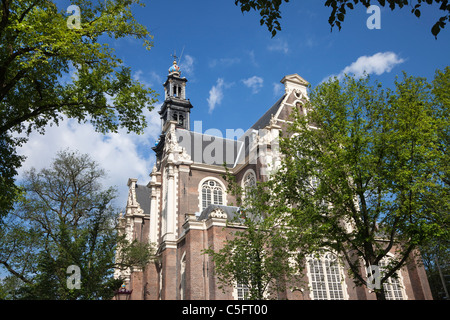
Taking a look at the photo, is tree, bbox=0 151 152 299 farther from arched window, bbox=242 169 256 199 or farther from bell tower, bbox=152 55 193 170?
bell tower, bbox=152 55 193 170

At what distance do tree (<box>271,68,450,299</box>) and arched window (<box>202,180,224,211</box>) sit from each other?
58.5ft

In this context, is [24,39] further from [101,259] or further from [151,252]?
[151,252]

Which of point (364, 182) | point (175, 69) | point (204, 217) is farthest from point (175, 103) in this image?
point (364, 182)

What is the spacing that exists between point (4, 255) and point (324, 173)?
19.0m

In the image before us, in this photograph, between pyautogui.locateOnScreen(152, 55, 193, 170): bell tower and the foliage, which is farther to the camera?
pyautogui.locateOnScreen(152, 55, 193, 170): bell tower

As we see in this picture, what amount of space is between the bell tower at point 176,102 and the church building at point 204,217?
6210 millimetres

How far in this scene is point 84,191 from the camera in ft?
86.0

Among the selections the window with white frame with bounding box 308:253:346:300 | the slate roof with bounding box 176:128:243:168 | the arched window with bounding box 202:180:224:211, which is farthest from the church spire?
the window with white frame with bounding box 308:253:346:300

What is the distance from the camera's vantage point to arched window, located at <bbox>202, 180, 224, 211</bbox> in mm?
35469

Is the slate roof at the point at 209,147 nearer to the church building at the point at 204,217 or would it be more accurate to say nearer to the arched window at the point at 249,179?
the church building at the point at 204,217

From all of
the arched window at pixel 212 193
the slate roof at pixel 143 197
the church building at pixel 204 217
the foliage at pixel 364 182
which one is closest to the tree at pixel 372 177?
the foliage at pixel 364 182

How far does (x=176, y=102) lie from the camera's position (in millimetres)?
51125

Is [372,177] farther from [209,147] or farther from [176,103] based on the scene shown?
[176,103]

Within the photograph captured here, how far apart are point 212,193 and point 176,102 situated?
772 inches
